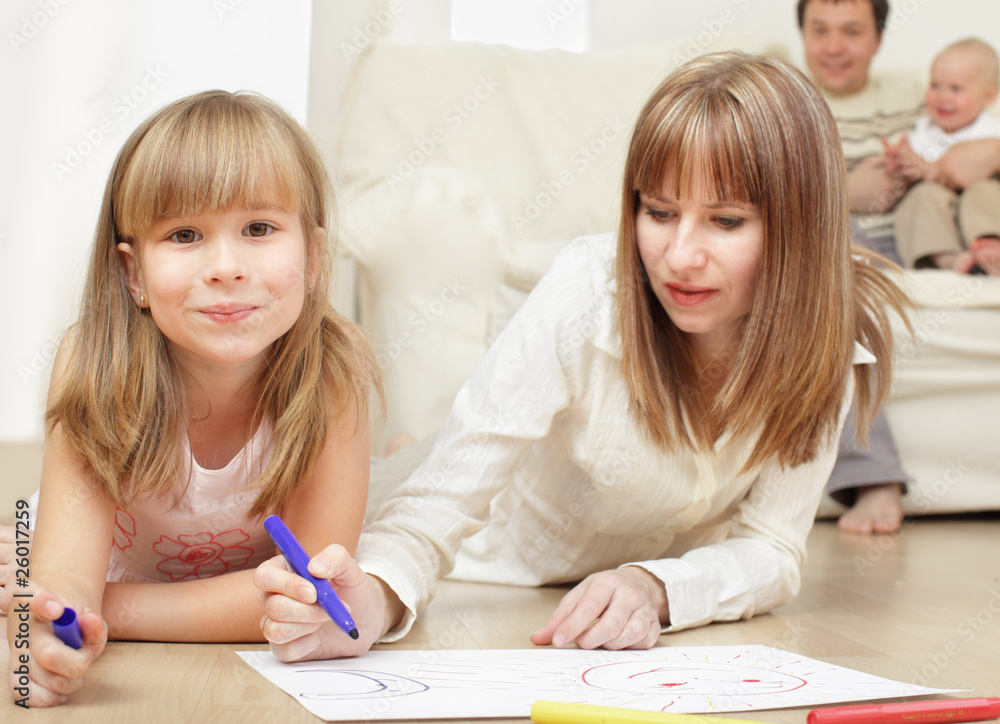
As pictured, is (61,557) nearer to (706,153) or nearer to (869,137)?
(706,153)

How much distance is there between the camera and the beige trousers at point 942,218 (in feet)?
6.74

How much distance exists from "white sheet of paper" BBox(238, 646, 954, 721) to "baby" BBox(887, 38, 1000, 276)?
5.19 ft

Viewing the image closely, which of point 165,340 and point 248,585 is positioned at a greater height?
point 165,340

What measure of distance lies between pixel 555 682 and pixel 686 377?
36 centimetres

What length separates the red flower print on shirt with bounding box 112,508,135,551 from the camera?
0.82 meters

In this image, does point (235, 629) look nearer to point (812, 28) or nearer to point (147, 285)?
point (147, 285)

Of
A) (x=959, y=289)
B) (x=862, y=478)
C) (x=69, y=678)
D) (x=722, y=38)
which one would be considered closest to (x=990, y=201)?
(x=959, y=289)

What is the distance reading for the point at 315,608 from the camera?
0.62 meters

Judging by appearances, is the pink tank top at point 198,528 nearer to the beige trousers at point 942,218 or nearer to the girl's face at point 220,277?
the girl's face at point 220,277

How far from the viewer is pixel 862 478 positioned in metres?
1.69

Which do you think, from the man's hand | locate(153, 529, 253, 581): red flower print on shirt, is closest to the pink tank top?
locate(153, 529, 253, 581): red flower print on shirt

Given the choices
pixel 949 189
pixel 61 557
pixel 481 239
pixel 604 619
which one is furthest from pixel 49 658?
pixel 949 189

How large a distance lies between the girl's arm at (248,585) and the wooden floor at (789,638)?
1 cm

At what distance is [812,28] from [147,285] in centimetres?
221
